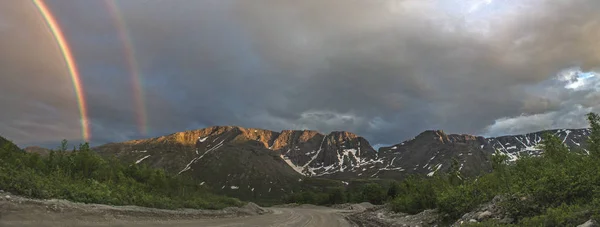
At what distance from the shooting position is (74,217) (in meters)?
18.6

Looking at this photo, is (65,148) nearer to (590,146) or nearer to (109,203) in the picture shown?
(109,203)

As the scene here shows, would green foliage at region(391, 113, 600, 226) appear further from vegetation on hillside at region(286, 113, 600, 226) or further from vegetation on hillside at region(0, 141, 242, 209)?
vegetation on hillside at region(0, 141, 242, 209)

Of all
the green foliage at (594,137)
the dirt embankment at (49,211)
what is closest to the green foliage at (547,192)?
the green foliage at (594,137)

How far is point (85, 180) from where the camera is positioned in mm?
36500

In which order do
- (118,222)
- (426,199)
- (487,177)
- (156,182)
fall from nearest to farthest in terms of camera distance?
(118,222), (487,177), (426,199), (156,182)

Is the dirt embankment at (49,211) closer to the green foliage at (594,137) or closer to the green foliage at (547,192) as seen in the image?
the green foliage at (547,192)

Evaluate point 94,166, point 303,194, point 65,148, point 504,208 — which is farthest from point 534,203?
point 303,194

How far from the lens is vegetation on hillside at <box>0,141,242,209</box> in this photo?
21.2m

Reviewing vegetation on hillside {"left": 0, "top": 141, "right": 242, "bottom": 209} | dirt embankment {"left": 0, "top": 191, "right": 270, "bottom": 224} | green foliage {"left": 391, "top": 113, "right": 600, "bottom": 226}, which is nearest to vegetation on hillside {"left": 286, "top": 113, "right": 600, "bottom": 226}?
green foliage {"left": 391, "top": 113, "right": 600, "bottom": 226}

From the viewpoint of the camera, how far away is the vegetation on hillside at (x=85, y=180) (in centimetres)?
2125

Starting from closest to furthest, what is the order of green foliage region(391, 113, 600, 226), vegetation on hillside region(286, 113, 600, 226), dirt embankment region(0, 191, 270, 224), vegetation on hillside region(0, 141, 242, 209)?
green foliage region(391, 113, 600, 226)
vegetation on hillside region(286, 113, 600, 226)
dirt embankment region(0, 191, 270, 224)
vegetation on hillside region(0, 141, 242, 209)

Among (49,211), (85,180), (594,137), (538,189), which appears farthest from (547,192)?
(85,180)

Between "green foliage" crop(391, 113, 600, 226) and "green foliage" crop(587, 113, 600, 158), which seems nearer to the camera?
"green foliage" crop(391, 113, 600, 226)

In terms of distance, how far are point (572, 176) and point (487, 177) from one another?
61.6 feet
